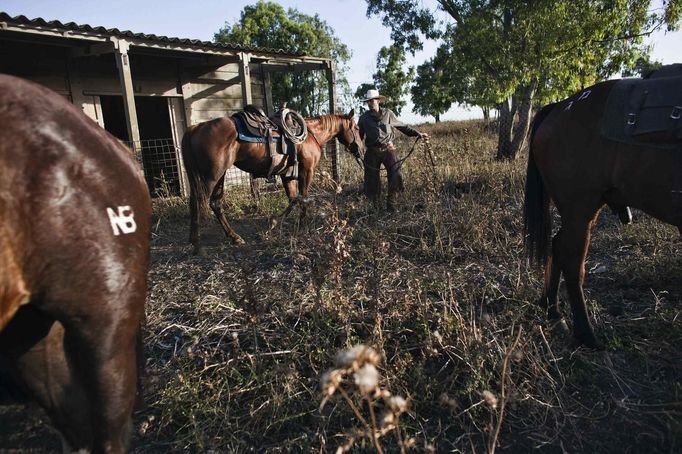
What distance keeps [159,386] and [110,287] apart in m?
1.43

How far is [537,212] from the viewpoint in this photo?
132 inches

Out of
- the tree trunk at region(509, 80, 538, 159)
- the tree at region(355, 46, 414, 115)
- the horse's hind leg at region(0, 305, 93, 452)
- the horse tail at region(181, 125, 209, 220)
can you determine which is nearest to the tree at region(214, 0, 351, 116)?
the tree at region(355, 46, 414, 115)

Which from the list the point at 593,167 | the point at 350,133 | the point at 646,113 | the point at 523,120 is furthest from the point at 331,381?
the point at 523,120

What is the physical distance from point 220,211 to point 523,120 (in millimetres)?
8784

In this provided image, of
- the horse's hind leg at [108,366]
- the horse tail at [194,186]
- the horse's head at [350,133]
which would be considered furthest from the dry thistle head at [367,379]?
the horse's head at [350,133]

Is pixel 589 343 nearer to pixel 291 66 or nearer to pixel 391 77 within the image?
pixel 291 66

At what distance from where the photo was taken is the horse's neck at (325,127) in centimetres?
723

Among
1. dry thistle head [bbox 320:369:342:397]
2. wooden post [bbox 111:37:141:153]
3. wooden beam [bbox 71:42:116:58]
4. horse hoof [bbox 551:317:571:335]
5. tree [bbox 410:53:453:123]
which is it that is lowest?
horse hoof [bbox 551:317:571:335]

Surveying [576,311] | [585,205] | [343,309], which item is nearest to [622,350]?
[576,311]

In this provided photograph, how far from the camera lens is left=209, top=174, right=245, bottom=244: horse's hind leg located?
5.88 m

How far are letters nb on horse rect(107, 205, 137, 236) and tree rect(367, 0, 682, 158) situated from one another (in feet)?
34.2

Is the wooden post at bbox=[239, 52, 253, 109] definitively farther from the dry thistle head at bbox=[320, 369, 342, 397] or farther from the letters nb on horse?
the dry thistle head at bbox=[320, 369, 342, 397]

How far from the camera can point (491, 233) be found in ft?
15.7

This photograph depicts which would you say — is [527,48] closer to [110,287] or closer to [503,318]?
[503,318]
